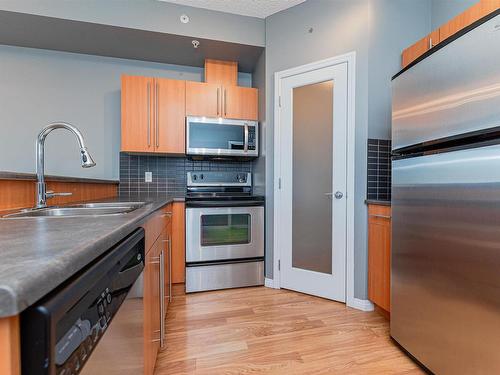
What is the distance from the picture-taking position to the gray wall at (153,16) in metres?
2.26

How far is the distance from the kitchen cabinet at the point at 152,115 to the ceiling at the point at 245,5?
698mm

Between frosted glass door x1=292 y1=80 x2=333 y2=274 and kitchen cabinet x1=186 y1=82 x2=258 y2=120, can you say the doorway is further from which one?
kitchen cabinet x1=186 y1=82 x2=258 y2=120

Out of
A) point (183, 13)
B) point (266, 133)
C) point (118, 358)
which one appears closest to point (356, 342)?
point (118, 358)

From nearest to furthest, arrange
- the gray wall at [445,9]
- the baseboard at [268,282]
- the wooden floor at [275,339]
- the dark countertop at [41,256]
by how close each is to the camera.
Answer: the dark countertop at [41,256] < the wooden floor at [275,339] < the gray wall at [445,9] < the baseboard at [268,282]

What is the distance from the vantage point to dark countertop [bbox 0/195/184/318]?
308mm

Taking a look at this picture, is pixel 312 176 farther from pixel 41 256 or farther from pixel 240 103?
pixel 41 256

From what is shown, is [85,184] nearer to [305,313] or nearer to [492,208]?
[305,313]

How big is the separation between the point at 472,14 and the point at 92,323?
234 cm

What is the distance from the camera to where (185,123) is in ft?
9.02

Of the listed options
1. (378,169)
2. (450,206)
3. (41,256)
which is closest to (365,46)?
(378,169)

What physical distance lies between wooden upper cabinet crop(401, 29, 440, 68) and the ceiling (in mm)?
1023

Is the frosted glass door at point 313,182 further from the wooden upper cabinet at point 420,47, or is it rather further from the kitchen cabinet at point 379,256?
the wooden upper cabinet at point 420,47

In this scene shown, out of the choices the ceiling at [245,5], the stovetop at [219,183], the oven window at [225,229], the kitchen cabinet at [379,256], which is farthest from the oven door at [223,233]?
the ceiling at [245,5]

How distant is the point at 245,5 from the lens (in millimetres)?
2506
